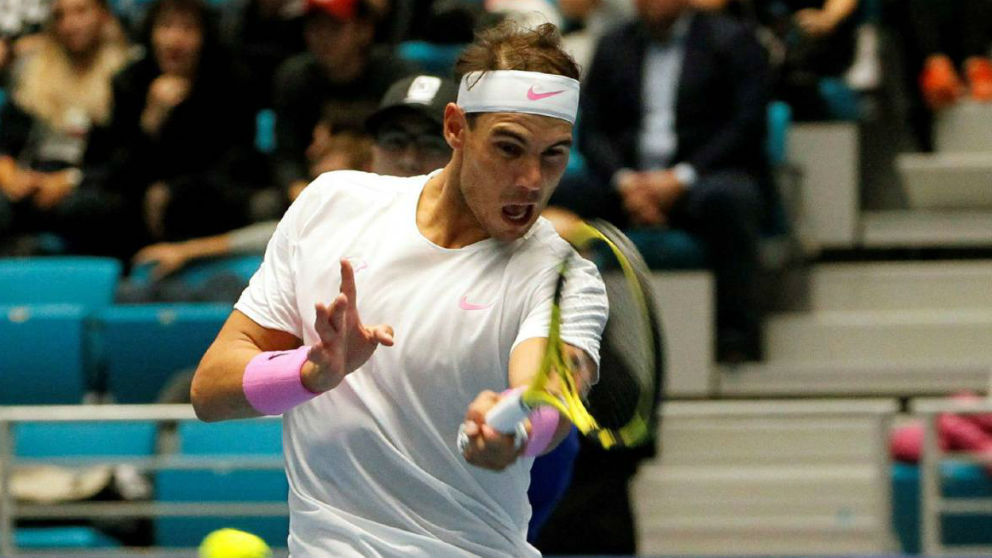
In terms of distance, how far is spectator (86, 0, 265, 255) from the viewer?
674cm

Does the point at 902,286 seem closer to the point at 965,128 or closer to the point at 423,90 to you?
the point at 965,128

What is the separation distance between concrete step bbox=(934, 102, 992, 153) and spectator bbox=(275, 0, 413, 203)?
267 centimetres

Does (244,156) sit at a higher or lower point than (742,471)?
higher

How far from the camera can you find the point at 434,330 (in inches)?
99.6

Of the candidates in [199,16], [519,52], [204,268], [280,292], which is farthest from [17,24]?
[519,52]

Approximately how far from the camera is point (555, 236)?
103 inches

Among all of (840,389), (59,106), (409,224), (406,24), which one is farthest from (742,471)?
(409,224)

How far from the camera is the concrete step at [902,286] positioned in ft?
23.2

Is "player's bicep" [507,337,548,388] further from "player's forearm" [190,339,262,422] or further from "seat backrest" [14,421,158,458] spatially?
"seat backrest" [14,421,158,458]

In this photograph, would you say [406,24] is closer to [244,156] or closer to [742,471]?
[244,156]

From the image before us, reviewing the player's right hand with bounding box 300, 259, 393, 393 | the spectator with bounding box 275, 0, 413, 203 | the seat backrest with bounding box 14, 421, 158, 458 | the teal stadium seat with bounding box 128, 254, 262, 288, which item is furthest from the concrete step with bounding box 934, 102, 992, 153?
the player's right hand with bounding box 300, 259, 393, 393

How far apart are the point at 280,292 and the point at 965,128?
5472 millimetres

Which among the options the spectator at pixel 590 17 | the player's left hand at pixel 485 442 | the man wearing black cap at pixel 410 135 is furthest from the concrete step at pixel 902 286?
the player's left hand at pixel 485 442

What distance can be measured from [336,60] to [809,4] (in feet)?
8.41
